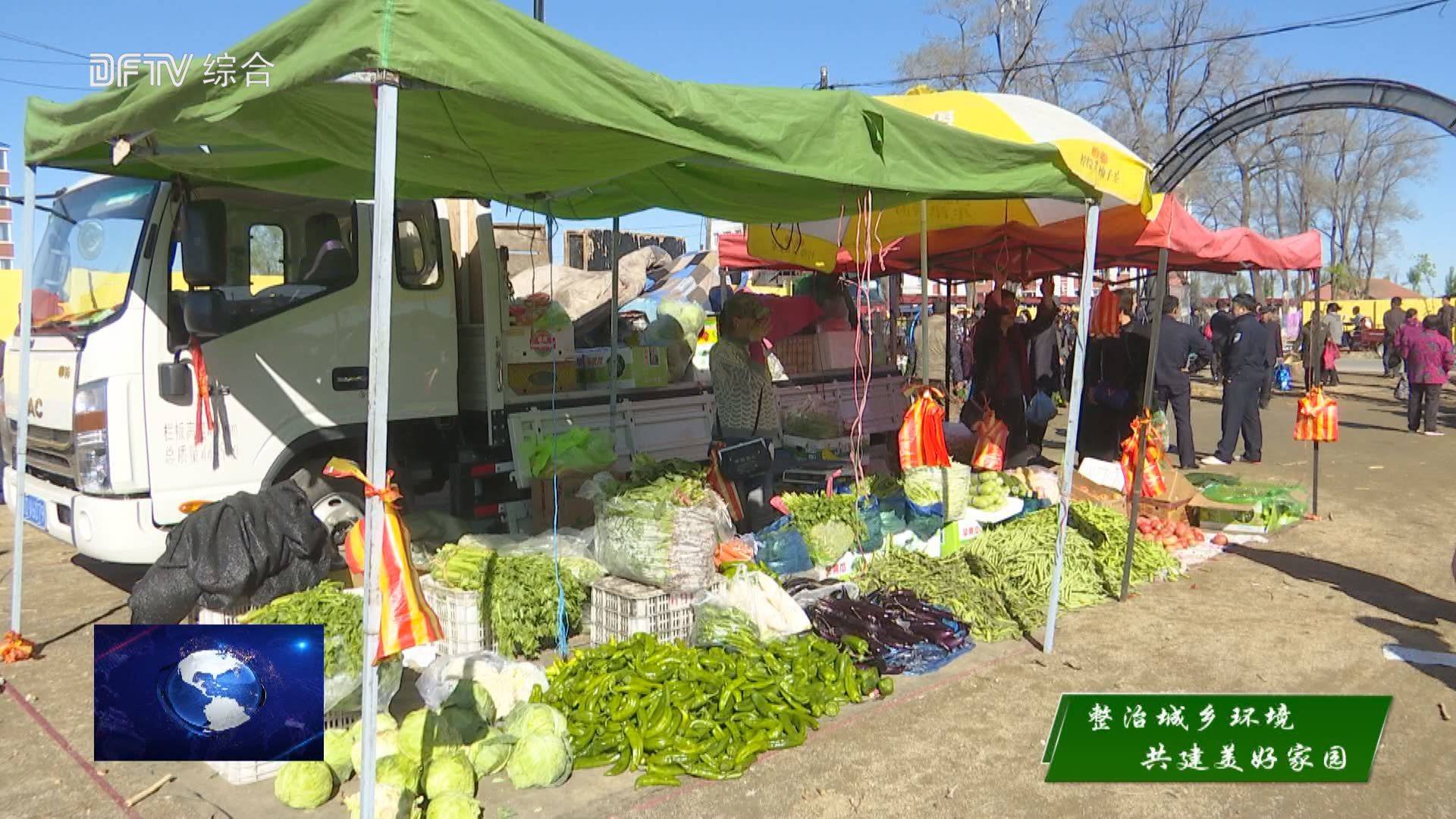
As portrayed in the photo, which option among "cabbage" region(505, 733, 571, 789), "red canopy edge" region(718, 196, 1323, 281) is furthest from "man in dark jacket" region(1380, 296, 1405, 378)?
"cabbage" region(505, 733, 571, 789)

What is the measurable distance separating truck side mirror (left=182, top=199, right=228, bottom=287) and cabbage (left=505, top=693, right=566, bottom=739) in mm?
3017

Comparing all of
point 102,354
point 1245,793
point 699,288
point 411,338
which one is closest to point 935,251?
point 699,288

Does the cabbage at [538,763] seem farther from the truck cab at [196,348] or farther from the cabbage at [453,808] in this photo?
the truck cab at [196,348]

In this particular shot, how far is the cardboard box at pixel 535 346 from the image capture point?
22.0 feet

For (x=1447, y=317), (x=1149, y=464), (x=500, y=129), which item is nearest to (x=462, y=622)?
(x=500, y=129)

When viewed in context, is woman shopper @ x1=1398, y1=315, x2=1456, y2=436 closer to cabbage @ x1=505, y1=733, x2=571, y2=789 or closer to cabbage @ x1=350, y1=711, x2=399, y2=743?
cabbage @ x1=505, y1=733, x2=571, y2=789

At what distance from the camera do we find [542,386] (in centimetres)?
689

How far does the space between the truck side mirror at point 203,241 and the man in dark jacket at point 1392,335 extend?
24.5m

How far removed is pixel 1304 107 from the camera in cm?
1297

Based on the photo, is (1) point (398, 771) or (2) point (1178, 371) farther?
(2) point (1178, 371)

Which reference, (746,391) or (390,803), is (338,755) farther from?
(746,391)

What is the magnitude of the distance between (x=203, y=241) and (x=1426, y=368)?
54.5 ft

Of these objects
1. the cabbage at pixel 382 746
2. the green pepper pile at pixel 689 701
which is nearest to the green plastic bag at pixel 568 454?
the green pepper pile at pixel 689 701

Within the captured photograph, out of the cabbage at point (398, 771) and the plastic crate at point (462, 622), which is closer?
the cabbage at point (398, 771)
